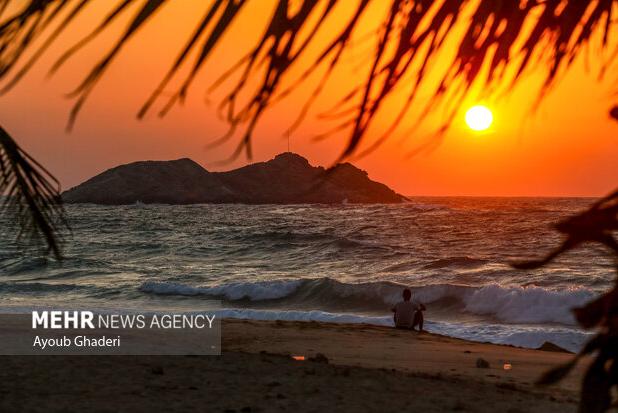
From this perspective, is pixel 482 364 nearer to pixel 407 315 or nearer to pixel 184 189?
pixel 407 315

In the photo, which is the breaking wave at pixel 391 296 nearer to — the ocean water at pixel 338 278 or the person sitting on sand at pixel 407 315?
the ocean water at pixel 338 278

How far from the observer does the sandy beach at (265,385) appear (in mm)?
6605

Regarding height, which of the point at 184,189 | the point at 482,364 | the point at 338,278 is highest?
the point at 184,189

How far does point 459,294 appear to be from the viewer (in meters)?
21.3

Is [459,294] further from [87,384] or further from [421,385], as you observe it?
[87,384]

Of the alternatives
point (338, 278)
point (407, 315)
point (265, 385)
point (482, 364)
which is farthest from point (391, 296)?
point (265, 385)

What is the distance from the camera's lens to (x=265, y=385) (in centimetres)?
756

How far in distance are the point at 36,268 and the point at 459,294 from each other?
15293mm

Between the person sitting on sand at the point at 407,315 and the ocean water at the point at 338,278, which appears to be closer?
the person sitting on sand at the point at 407,315

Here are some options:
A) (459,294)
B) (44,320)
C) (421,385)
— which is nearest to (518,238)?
(459,294)

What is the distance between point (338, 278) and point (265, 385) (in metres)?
18.6

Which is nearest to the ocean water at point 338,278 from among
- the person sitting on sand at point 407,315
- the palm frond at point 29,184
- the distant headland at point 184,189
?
the person sitting on sand at point 407,315

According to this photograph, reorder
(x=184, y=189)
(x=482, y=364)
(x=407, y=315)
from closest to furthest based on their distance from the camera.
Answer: (x=482, y=364) → (x=407, y=315) → (x=184, y=189)

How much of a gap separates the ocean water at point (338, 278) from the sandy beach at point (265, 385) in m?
2.43
